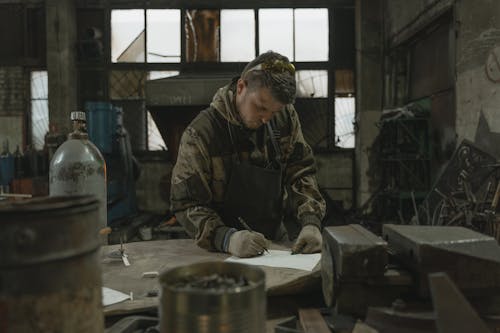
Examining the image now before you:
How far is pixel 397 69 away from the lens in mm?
6633

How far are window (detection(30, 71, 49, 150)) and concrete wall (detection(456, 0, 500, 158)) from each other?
644 cm

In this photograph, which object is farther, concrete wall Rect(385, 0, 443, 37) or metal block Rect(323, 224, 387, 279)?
concrete wall Rect(385, 0, 443, 37)

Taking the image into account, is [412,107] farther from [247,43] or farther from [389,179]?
[247,43]

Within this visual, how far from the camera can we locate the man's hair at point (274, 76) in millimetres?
1986

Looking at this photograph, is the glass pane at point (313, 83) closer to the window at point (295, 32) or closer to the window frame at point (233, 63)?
the window frame at point (233, 63)

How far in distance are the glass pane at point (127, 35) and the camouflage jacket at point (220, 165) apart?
5551mm

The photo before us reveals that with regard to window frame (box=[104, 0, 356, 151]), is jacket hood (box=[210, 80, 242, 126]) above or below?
below

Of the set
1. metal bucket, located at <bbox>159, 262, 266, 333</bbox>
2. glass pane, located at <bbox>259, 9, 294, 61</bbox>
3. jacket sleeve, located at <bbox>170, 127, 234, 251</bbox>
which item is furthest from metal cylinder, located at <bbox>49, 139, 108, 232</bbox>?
glass pane, located at <bbox>259, 9, 294, 61</bbox>

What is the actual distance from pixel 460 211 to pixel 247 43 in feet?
15.5

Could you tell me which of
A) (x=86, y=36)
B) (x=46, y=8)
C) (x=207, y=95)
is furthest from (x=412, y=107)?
(x=46, y=8)

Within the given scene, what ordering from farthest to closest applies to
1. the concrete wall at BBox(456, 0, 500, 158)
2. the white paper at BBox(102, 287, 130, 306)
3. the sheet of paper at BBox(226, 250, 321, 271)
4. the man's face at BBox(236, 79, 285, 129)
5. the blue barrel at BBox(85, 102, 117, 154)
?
the blue barrel at BBox(85, 102, 117, 154)
the concrete wall at BBox(456, 0, 500, 158)
the man's face at BBox(236, 79, 285, 129)
the sheet of paper at BBox(226, 250, 321, 271)
the white paper at BBox(102, 287, 130, 306)

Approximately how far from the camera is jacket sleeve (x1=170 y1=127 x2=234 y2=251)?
1.92m

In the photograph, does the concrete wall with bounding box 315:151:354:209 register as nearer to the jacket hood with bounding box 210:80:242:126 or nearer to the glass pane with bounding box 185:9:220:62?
the glass pane with bounding box 185:9:220:62

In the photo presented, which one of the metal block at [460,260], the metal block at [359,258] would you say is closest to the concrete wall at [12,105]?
the metal block at [359,258]
